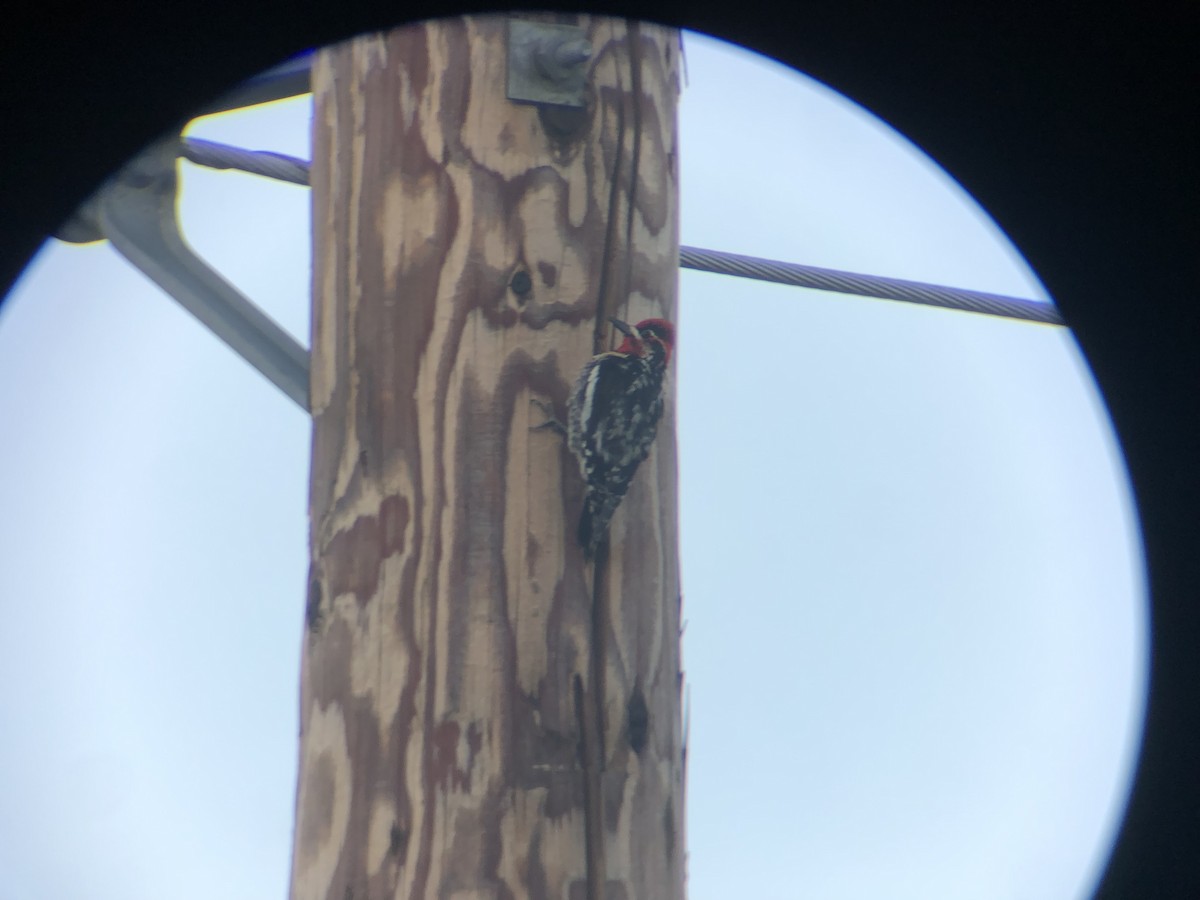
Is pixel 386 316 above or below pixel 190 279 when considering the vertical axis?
below

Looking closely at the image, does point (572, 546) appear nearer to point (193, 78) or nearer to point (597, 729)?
point (597, 729)

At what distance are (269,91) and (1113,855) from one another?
2022 millimetres

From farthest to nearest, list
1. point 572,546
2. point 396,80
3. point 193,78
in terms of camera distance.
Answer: point 396,80
point 572,546
point 193,78

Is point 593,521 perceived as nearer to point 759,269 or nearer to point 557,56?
point 557,56

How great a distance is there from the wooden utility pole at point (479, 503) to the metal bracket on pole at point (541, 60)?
10 millimetres

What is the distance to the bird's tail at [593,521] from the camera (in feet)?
6.32

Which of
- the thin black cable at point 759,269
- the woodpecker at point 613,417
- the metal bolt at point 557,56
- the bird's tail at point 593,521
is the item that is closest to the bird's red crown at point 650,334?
the woodpecker at point 613,417

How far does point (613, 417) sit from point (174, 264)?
3.73ft

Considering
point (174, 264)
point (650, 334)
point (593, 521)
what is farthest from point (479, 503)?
point (174, 264)

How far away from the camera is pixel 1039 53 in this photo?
141cm

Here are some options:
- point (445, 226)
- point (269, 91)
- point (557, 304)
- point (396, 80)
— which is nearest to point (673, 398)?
point (557, 304)

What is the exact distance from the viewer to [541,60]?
6.72ft

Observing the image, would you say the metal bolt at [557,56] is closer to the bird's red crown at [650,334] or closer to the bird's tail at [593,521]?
the bird's red crown at [650,334]

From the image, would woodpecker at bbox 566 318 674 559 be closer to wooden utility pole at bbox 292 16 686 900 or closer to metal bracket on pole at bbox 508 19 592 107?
wooden utility pole at bbox 292 16 686 900
